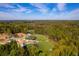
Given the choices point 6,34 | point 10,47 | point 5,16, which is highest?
point 5,16

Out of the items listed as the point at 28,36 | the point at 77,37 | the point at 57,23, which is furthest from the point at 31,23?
the point at 77,37

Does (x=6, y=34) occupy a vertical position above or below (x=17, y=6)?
below

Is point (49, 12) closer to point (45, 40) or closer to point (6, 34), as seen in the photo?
point (45, 40)
